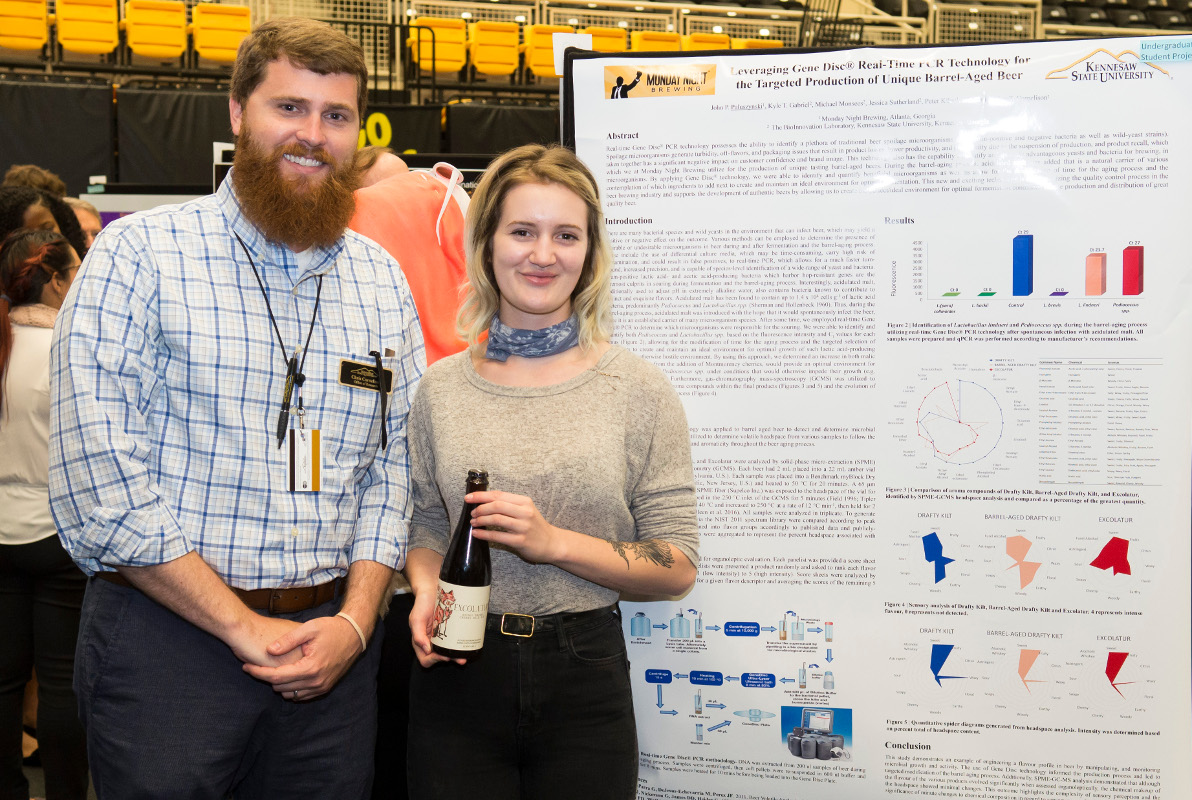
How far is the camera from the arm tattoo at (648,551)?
1.66 meters

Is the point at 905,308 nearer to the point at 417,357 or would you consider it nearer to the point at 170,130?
the point at 417,357

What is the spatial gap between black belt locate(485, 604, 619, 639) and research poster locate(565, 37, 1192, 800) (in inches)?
27.3

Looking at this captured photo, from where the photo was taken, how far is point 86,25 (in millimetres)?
10250

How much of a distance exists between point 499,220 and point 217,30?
34.5 feet

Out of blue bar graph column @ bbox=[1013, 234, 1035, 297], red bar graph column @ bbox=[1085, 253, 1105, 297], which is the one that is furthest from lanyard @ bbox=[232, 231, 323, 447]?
red bar graph column @ bbox=[1085, 253, 1105, 297]

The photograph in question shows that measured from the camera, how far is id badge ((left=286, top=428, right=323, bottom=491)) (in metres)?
1.59

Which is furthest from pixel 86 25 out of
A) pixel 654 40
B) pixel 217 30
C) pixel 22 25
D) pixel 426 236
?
pixel 426 236

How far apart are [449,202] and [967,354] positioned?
4.34ft

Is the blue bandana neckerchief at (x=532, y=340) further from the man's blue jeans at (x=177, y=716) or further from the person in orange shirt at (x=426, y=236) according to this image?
the man's blue jeans at (x=177, y=716)

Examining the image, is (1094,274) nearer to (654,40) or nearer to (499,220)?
(499,220)

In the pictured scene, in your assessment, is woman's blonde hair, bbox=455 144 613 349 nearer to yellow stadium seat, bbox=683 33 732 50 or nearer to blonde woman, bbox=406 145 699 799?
blonde woman, bbox=406 145 699 799

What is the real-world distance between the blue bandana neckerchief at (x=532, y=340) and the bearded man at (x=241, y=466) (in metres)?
0.21

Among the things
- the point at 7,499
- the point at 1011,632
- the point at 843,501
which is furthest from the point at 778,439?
the point at 7,499

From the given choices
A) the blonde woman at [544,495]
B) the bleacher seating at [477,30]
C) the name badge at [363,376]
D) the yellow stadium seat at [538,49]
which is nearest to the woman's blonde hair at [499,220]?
the blonde woman at [544,495]
